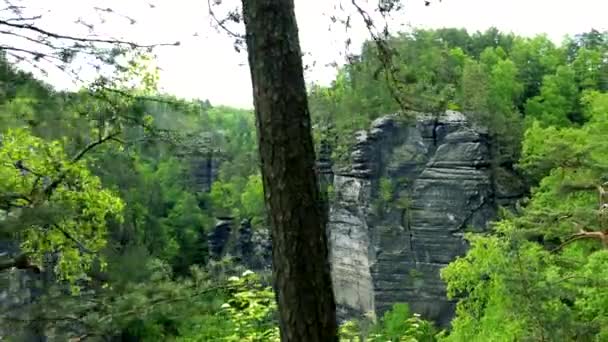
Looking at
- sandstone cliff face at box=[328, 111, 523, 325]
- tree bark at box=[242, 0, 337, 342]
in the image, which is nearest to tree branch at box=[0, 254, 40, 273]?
tree bark at box=[242, 0, 337, 342]

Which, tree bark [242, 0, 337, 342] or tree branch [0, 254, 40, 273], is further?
tree branch [0, 254, 40, 273]

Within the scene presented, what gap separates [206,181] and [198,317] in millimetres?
40889

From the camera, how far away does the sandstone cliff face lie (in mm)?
25391

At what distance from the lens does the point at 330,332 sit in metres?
2.56

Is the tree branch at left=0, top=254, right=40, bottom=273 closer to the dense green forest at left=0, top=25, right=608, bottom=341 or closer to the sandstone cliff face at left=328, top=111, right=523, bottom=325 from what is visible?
the dense green forest at left=0, top=25, right=608, bottom=341

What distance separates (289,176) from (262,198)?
Answer: 11678mm

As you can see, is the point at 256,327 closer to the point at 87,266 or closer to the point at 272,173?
the point at 87,266

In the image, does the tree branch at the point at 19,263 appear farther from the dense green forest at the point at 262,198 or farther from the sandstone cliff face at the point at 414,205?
the sandstone cliff face at the point at 414,205

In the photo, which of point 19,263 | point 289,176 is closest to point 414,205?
point 19,263

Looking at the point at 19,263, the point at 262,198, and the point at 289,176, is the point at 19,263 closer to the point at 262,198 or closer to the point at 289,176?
the point at 289,176

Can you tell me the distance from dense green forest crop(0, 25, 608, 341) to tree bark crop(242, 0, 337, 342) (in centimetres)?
83

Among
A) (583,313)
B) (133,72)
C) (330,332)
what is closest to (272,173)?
(330,332)

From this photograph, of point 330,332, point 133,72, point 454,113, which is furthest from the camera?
point 454,113

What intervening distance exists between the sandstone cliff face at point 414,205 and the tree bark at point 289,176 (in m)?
22.3
